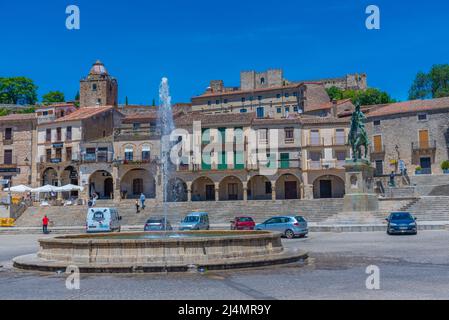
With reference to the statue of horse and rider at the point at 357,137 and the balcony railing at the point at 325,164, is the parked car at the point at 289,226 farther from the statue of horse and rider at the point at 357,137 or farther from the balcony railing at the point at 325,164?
the balcony railing at the point at 325,164

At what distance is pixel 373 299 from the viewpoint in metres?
9.19

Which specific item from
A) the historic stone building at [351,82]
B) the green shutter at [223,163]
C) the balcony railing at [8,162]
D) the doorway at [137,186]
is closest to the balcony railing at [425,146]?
the green shutter at [223,163]

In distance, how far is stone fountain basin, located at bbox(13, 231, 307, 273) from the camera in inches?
530

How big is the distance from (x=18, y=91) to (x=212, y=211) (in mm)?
70278

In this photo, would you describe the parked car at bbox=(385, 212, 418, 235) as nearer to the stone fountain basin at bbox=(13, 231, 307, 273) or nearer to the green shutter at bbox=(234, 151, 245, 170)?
the stone fountain basin at bbox=(13, 231, 307, 273)

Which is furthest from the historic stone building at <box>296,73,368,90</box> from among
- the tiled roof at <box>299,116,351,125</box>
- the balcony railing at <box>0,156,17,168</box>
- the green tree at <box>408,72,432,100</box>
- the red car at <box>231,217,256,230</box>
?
the red car at <box>231,217,256,230</box>

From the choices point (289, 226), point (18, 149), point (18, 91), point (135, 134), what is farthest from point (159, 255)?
point (18, 91)

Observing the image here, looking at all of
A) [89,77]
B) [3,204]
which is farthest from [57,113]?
[3,204]

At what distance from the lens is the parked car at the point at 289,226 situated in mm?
27953

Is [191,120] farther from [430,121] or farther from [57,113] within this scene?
[430,121]

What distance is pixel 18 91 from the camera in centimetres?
10294

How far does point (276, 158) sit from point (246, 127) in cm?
456

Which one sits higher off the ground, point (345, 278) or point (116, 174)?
point (116, 174)

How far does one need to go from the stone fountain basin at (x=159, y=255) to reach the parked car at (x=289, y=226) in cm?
1311
